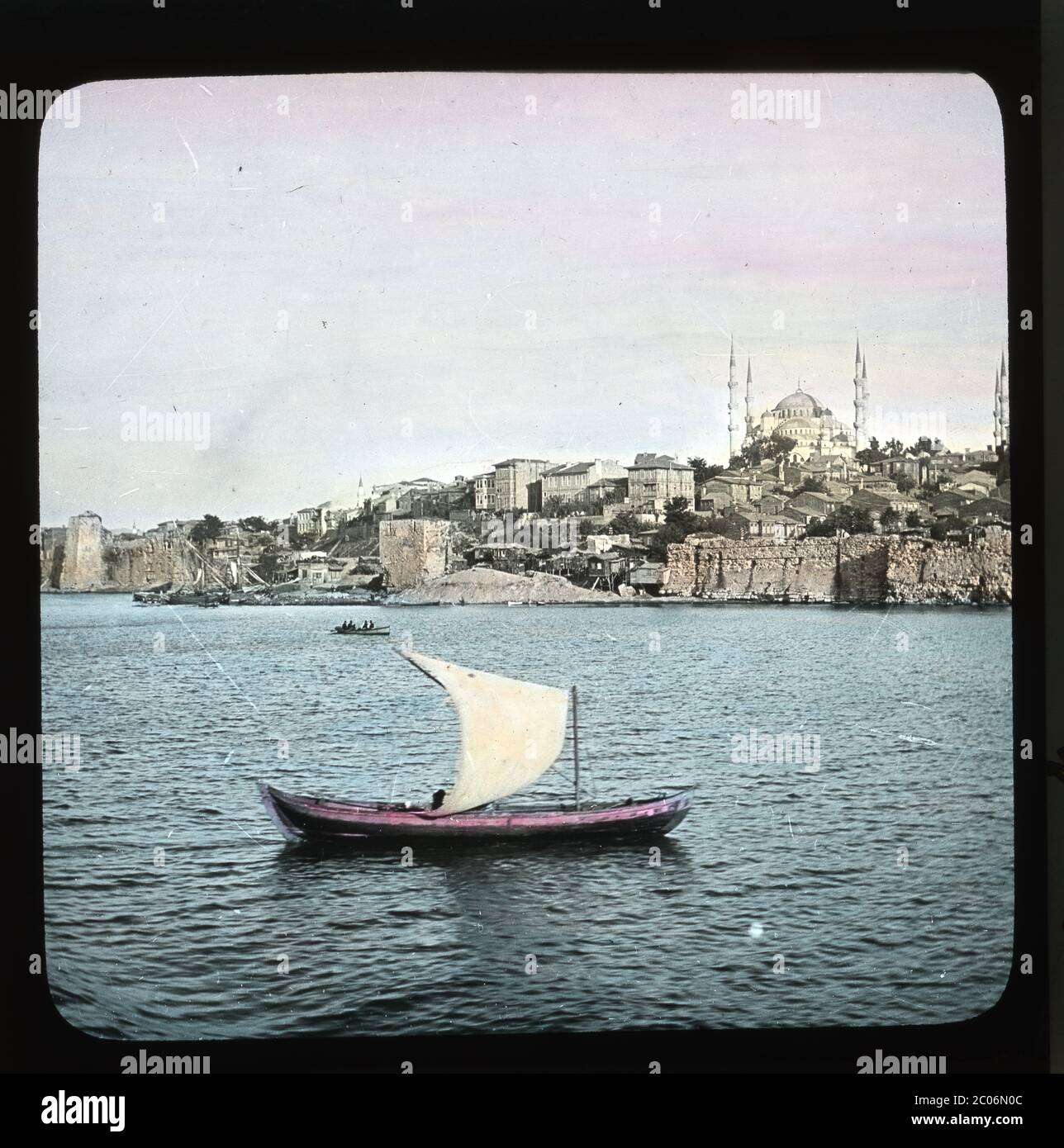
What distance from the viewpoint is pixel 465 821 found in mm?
3127

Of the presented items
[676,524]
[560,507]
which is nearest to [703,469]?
[676,524]

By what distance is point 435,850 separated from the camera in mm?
3137

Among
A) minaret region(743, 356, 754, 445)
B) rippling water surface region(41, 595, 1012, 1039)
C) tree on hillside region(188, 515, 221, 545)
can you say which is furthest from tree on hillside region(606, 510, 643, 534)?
tree on hillside region(188, 515, 221, 545)

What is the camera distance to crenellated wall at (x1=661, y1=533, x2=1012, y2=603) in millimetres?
2926

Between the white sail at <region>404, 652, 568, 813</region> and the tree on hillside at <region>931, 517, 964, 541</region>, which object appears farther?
the white sail at <region>404, 652, 568, 813</region>

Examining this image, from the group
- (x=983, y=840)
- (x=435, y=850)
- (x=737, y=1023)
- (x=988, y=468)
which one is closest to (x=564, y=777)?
(x=435, y=850)

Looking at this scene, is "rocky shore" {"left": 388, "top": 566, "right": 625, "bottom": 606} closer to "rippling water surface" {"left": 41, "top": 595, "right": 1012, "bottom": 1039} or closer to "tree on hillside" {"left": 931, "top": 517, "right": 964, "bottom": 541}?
"rippling water surface" {"left": 41, "top": 595, "right": 1012, "bottom": 1039}

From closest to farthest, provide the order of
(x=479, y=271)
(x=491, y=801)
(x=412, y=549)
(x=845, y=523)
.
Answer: (x=479, y=271) < (x=412, y=549) < (x=845, y=523) < (x=491, y=801)

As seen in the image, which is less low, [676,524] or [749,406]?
[749,406]

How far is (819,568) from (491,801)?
142cm

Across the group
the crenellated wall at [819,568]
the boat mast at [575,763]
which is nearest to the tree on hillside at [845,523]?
the crenellated wall at [819,568]

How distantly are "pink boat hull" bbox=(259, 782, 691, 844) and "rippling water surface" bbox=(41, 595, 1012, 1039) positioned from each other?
0.20 feet

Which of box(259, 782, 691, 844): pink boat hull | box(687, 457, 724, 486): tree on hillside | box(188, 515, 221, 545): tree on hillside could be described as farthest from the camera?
box(259, 782, 691, 844): pink boat hull

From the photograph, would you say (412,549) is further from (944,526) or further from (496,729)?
Result: (944,526)
